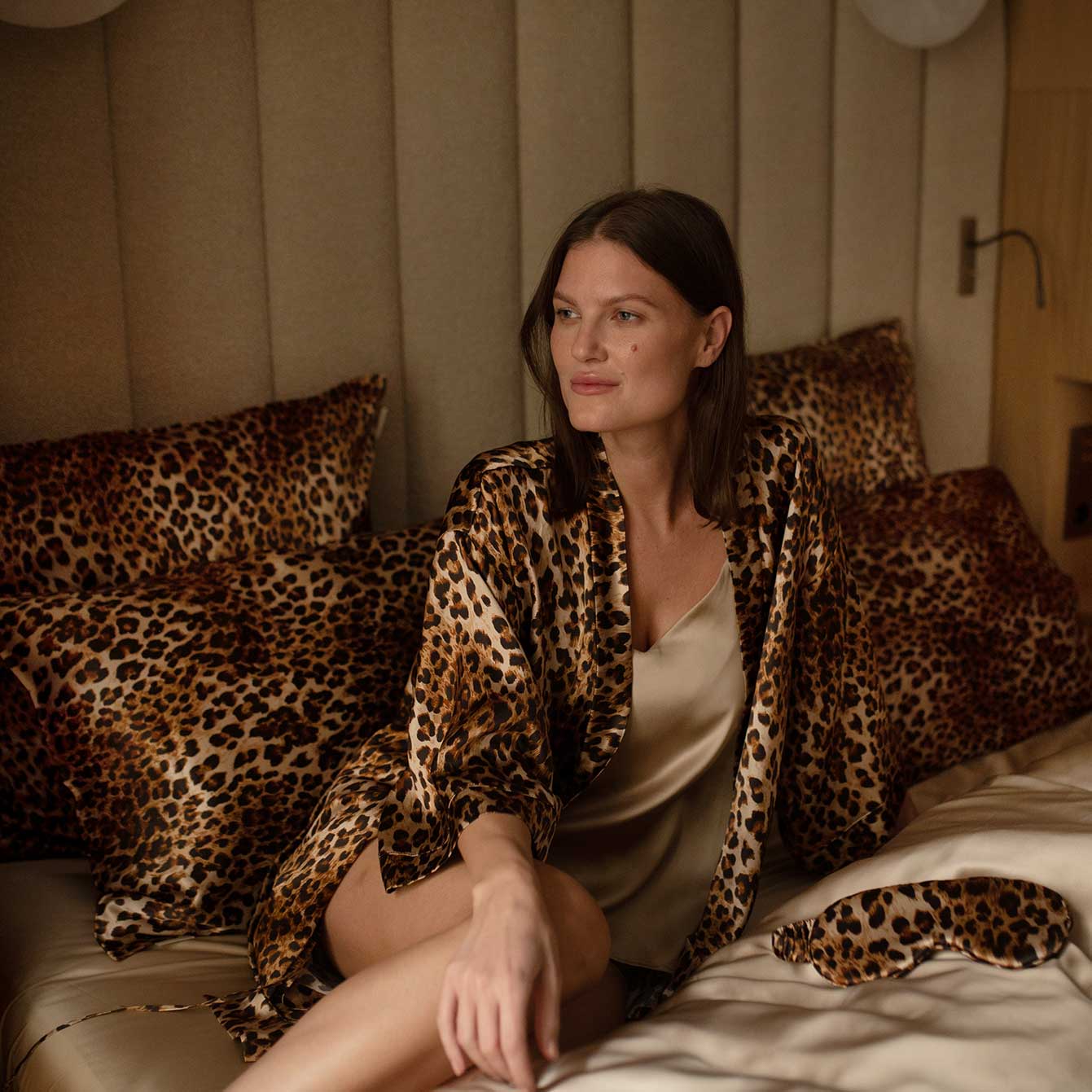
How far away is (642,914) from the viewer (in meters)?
1.57

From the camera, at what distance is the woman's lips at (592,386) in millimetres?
1473

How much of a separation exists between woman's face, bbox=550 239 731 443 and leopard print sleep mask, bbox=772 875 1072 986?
0.58 m

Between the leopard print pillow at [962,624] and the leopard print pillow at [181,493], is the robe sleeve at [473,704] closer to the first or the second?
the leopard print pillow at [181,493]

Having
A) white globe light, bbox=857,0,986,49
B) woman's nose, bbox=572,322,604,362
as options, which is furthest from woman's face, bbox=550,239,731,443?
white globe light, bbox=857,0,986,49

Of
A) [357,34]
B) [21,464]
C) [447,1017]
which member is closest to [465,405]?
[357,34]

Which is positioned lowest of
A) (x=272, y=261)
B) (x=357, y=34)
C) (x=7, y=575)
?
(x=7, y=575)

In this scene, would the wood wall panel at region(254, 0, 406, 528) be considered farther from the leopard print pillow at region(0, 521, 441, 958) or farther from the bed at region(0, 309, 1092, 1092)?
the leopard print pillow at region(0, 521, 441, 958)

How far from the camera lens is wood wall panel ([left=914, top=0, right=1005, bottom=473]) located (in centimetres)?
244

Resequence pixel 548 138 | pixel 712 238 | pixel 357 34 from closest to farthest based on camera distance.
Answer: pixel 712 238, pixel 357 34, pixel 548 138

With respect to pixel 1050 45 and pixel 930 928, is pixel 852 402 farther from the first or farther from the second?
pixel 930 928

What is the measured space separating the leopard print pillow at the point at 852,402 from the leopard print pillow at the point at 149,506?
0.71 meters

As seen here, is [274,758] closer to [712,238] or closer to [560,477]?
[560,477]

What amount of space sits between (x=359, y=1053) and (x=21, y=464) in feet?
2.85

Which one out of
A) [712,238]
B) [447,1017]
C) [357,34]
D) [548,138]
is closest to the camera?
[447,1017]
